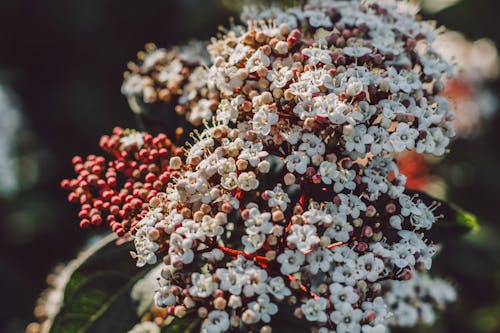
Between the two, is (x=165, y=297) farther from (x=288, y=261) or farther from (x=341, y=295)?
(x=341, y=295)

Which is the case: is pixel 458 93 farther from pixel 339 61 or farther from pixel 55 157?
pixel 55 157

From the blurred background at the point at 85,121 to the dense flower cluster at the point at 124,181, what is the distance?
161cm

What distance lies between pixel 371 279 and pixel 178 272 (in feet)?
1.80

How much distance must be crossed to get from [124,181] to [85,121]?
7.89 feet

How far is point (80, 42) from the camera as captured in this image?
177 inches

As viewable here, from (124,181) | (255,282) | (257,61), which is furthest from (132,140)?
(255,282)

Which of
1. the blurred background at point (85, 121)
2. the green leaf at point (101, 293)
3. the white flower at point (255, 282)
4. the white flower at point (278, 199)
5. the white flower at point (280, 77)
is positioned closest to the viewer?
the white flower at point (255, 282)

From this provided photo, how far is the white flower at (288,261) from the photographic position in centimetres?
173

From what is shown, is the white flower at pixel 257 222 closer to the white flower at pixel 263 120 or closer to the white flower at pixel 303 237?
the white flower at pixel 303 237

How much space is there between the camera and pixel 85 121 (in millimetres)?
4527

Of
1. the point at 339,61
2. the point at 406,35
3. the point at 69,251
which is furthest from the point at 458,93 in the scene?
the point at 69,251

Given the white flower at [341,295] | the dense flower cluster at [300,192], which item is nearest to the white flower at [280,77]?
the dense flower cluster at [300,192]

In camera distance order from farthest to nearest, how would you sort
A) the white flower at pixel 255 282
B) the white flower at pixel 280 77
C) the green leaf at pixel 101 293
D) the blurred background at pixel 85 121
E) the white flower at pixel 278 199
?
1. the blurred background at pixel 85 121
2. the green leaf at pixel 101 293
3. the white flower at pixel 280 77
4. the white flower at pixel 278 199
5. the white flower at pixel 255 282

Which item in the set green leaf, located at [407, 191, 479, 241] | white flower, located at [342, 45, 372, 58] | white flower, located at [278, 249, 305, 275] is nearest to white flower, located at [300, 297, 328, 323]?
white flower, located at [278, 249, 305, 275]
